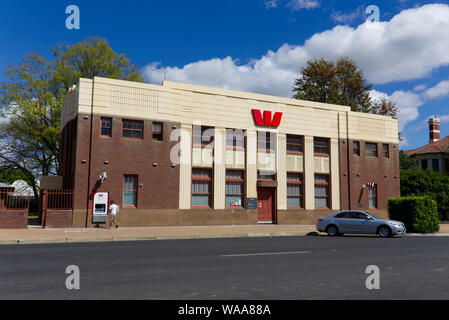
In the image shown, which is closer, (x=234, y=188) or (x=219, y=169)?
(x=219, y=169)

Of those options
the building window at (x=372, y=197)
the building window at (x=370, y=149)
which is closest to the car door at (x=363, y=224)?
the building window at (x=372, y=197)

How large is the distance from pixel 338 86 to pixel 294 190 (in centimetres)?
1620

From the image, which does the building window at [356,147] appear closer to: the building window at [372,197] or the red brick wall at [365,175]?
the red brick wall at [365,175]

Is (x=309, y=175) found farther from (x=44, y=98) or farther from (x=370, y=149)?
(x=44, y=98)

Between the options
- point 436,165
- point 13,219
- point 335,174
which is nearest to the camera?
point 13,219

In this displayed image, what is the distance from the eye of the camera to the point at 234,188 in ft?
85.8

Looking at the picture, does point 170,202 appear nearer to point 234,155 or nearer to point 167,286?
point 234,155

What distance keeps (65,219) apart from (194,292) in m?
17.4

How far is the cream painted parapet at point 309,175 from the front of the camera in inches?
1115

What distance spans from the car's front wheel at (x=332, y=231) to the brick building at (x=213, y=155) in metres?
7.31

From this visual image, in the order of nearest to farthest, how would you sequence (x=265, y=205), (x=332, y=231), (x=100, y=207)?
(x=332, y=231) < (x=100, y=207) < (x=265, y=205)

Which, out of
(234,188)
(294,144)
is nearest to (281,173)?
(294,144)

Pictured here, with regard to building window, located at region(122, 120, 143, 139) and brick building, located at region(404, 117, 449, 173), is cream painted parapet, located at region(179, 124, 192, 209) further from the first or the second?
brick building, located at region(404, 117, 449, 173)

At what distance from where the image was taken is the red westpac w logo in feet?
87.9
